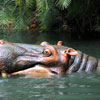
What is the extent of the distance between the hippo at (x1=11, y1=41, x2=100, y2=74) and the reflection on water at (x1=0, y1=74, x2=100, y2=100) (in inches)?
7.5

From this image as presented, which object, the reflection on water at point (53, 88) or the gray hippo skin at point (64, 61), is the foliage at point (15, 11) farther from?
the reflection on water at point (53, 88)

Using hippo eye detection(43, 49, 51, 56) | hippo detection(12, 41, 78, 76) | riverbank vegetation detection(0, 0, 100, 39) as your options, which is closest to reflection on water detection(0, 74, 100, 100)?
hippo detection(12, 41, 78, 76)

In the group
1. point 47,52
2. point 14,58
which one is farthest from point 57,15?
point 14,58

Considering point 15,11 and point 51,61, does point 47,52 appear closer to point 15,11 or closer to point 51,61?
point 51,61

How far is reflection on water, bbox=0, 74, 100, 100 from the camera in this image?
3832mm

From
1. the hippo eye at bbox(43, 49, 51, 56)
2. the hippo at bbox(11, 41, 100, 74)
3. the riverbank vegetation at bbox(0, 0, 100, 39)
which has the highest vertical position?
the riverbank vegetation at bbox(0, 0, 100, 39)

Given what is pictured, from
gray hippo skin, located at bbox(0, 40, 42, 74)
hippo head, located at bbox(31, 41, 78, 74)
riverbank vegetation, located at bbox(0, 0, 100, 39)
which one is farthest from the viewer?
riverbank vegetation, located at bbox(0, 0, 100, 39)

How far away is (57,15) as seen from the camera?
41.5 feet

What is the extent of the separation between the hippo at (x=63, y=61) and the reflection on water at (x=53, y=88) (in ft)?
0.62

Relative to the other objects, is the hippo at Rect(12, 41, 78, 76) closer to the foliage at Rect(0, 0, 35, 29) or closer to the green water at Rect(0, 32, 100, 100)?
the green water at Rect(0, 32, 100, 100)

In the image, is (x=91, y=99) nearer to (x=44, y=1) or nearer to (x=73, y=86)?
(x=73, y=86)

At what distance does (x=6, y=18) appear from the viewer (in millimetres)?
7277

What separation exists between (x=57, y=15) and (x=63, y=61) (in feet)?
26.0

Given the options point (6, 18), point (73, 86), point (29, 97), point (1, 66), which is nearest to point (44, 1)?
point (6, 18)
